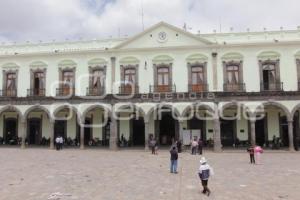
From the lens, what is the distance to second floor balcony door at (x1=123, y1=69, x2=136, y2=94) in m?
27.1

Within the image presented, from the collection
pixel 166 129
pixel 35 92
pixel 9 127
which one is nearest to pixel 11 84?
pixel 35 92

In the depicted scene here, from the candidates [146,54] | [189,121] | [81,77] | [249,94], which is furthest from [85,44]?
[249,94]

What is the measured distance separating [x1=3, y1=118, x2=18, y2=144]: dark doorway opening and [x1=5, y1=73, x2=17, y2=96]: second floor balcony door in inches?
110

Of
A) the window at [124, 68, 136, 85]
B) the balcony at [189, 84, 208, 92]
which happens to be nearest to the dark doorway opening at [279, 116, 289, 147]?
the balcony at [189, 84, 208, 92]

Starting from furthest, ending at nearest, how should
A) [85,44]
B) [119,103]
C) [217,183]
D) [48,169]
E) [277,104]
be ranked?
[85,44] < [119,103] < [277,104] < [48,169] < [217,183]

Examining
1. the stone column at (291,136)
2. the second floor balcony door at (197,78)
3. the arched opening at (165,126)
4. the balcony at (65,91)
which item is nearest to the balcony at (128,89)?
the arched opening at (165,126)

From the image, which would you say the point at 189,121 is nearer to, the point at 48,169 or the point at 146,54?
the point at 146,54

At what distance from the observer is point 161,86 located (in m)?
26.8

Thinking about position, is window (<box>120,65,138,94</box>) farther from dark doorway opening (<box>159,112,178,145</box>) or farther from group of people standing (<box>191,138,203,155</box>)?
group of people standing (<box>191,138,203,155</box>)

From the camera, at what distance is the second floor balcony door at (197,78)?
2642cm

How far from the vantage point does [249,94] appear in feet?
82.6

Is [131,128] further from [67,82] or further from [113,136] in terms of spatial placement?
[67,82]

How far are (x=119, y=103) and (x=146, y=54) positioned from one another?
14.1 feet

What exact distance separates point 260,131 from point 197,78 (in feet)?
21.2
